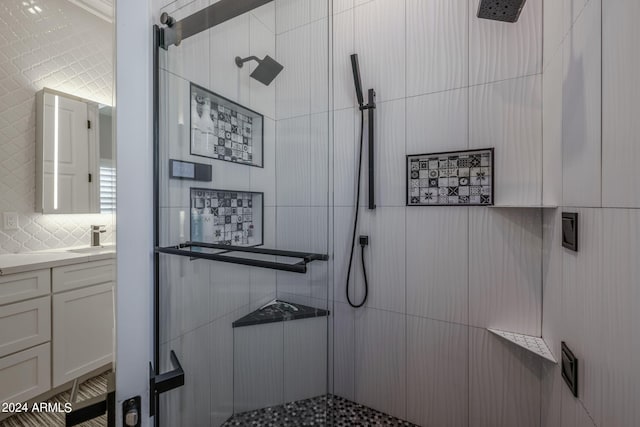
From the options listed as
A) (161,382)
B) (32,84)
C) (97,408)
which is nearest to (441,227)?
(161,382)

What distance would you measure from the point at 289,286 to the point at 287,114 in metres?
0.56

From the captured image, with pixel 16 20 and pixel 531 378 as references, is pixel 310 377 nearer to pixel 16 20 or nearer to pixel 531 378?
pixel 531 378

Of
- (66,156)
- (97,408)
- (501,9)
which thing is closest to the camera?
(97,408)

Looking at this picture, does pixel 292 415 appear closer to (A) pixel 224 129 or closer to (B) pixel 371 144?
(A) pixel 224 129

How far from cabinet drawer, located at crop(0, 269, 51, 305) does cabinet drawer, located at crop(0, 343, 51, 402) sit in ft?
1.05

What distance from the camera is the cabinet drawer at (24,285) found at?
1553mm

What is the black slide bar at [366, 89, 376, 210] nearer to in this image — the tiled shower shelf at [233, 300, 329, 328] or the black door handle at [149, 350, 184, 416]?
the tiled shower shelf at [233, 300, 329, 328]

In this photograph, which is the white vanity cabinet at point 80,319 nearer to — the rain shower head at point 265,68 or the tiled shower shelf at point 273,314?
the tiled shower shelf at point 273,314

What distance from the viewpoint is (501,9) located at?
3.45ft

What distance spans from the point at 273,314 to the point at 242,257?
0.23 meters

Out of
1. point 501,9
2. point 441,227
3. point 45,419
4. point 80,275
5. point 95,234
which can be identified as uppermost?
point 501,9

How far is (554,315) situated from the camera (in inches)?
45.1

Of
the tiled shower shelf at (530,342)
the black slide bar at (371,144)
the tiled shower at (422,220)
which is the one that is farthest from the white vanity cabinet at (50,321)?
the tiled shower shelf at (530,342)

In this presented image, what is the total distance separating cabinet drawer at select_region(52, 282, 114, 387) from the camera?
1.77 meters
